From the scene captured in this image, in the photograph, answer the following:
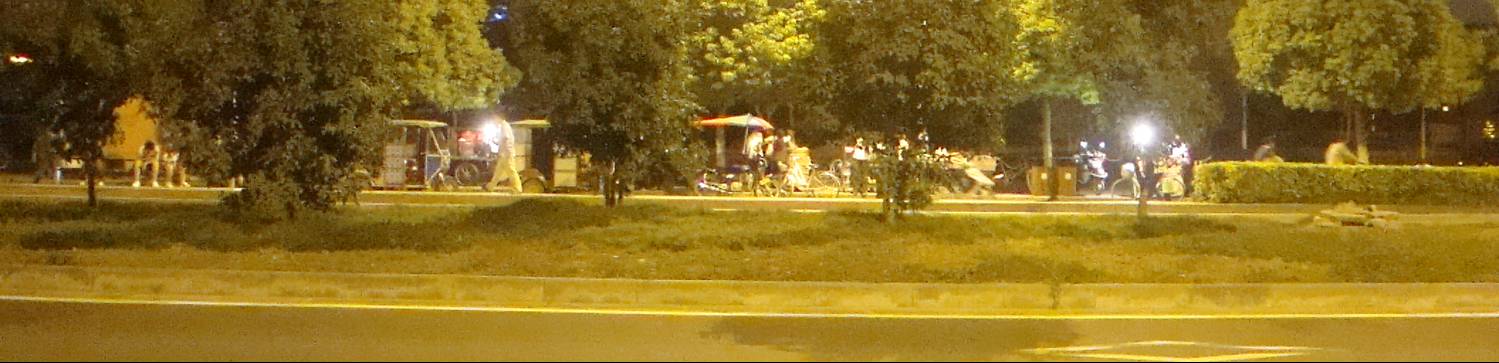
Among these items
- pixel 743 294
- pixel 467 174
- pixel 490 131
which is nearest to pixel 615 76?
pixel 743 294

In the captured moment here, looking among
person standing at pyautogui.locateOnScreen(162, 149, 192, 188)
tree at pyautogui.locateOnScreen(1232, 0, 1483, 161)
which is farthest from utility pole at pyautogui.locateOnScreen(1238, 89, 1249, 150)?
person standing at pyautogui.locateOnScreen(162, 149, 192, 188)

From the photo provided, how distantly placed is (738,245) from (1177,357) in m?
7.70

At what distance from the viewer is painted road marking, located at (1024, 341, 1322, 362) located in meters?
10.4

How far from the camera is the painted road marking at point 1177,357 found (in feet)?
34.2

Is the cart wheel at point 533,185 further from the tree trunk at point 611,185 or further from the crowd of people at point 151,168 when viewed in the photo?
the tree trunk at point 611,185

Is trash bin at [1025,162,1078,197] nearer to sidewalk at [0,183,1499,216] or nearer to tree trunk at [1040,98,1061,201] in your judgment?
tree trunk at [1040,98,1061,201]

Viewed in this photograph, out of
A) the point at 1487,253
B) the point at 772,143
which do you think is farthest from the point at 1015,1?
the point at 1487,253

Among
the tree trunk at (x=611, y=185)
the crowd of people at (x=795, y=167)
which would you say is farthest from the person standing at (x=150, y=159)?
the tree trunk at (x=611, y=185)

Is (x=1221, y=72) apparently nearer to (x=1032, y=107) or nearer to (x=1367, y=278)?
(x=1032, y=107)

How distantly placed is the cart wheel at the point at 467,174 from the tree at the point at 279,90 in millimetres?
12663

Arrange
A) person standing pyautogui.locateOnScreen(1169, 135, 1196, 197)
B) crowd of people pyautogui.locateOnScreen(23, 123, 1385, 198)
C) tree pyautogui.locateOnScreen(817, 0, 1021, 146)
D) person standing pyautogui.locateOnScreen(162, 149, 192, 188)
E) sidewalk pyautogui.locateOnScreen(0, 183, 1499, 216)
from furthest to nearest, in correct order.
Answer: person standing pyautogui.locateOnScreen(1169, 135, 1196, 197)
person standing pyautogui.locateOnScreen(162, 149, 192, 188)
crowd of people pyautogui.locateOnScreen(23, 123, 1385, 198)
sidewalk pyautogui.locateOnScreen(0, 183, 1499, 216)
tree pyautogui.locateOnScreen(817, 0, 1021, 146)

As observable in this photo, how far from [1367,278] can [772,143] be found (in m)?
17.4

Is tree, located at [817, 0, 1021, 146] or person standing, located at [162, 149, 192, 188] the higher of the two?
tree, located at [817, 0, 1021, 146]

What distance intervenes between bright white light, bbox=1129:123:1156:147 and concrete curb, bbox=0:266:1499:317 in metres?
7.41
